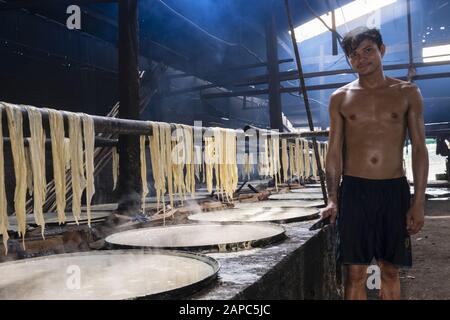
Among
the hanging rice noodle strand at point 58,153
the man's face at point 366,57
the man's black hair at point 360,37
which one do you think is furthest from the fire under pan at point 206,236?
the man's black hair at point 360,37

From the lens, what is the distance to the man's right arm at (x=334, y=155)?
3.46 meters

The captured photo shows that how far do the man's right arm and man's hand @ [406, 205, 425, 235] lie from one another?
0.60m

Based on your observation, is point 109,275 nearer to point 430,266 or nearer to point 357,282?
point 357,282

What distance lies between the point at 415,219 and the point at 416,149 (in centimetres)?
58

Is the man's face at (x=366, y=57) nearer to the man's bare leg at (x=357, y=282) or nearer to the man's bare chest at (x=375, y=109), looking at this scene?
the man's bare chest at (x=375, y=109)

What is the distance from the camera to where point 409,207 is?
3238 millimetres

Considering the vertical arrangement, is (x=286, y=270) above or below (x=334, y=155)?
below

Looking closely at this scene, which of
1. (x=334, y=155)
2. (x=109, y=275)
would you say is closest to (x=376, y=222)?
(x=334, y=155)

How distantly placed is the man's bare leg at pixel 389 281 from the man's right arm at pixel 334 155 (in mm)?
580

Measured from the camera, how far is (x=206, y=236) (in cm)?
427

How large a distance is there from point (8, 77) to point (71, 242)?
620 cm

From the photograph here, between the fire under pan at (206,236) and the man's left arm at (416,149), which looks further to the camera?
the fire under pan at (206,236)

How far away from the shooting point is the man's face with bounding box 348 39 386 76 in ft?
10.6
